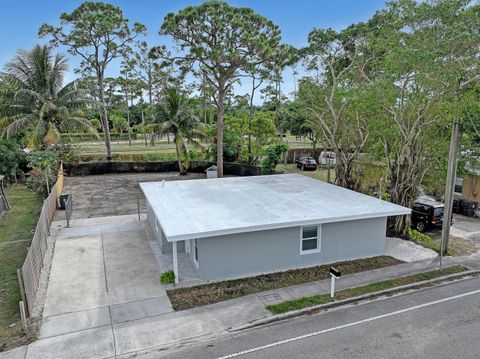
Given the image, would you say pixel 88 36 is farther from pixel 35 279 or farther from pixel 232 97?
pixel 35 279

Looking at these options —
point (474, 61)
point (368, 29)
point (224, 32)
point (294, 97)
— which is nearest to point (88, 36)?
point (224, 32)

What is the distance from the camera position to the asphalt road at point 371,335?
7.77m

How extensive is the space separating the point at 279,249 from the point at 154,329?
Answer: 191 inches

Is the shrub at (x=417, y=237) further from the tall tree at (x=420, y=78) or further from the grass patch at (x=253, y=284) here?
the grass patch at (x=253, y=284)

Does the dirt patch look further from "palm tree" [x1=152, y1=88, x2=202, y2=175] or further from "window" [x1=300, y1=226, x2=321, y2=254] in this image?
"window" [x1=300, y1=226, x2=321, y2=254]

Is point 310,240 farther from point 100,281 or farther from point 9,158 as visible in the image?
point 9,158

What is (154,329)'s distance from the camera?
341 inches

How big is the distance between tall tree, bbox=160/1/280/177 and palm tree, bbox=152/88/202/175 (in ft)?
13.4

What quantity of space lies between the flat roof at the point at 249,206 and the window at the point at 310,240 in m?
0.50

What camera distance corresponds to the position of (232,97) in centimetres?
5141

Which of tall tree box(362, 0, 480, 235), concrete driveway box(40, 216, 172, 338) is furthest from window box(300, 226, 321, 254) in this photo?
tall tree box(362, 0, 480, 235)

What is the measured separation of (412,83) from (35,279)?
15.0m

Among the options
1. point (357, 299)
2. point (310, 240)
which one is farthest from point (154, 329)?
point (310, 240)

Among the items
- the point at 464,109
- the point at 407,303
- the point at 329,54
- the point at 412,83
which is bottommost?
the point at 407,303
